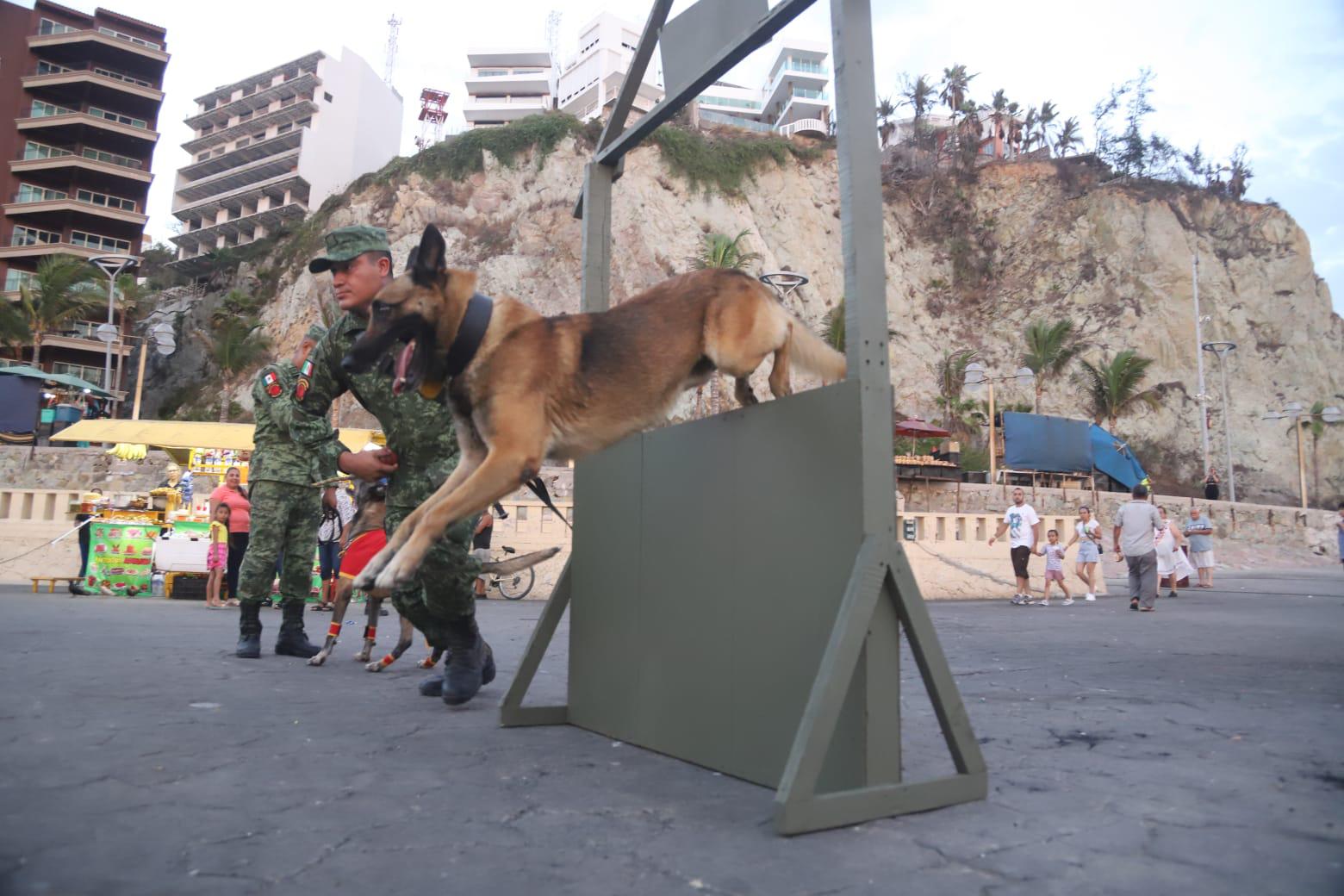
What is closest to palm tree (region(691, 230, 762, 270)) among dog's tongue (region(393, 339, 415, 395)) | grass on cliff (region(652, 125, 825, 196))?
grass on cliff (region(652, 125, 825, 196))

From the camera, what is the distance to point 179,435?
2039 centimetres

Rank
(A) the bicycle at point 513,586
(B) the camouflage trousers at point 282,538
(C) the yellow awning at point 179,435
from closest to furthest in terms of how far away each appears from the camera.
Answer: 1. (B) the camouflage trousers at point 282,538
2. (A) the bicycle at point 513,586
3. (C) the yellow awning at point 179,435

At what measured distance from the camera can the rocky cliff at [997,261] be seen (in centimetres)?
4797

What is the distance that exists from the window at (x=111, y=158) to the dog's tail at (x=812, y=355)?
68737 millimetres

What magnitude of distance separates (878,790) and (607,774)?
3.49 ft

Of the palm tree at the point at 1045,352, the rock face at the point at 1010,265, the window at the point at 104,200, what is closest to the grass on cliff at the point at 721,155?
the rock face at the point at 1010,265

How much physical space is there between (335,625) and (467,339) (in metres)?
4.22

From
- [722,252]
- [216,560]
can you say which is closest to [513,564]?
[216,560]

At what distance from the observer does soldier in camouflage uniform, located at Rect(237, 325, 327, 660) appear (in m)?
6.15

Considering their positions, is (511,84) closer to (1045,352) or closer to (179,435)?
(1045,352)

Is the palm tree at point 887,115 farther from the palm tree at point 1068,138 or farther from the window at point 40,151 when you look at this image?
the window at point 40,151

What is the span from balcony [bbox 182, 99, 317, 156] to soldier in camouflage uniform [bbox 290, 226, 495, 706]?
7999 cm

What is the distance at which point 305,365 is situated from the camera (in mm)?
4895

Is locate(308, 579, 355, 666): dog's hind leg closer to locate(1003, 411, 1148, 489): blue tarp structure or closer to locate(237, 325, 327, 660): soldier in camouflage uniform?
locate(237, 325, 327, 660): soldier in camouflage uniform
